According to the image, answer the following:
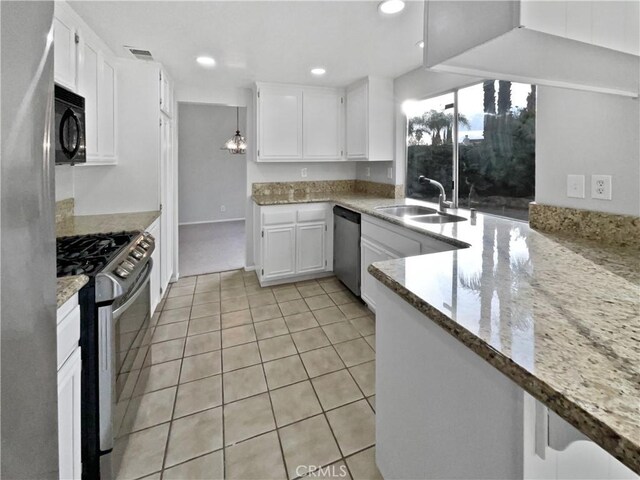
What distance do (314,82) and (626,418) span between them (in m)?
3.82

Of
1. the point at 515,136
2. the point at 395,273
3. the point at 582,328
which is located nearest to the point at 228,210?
the point at 515,136

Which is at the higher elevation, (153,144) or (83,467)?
(153,144)

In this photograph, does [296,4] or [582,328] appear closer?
[582,328]

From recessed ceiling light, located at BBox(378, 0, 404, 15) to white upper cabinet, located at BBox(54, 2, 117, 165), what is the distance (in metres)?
1.80

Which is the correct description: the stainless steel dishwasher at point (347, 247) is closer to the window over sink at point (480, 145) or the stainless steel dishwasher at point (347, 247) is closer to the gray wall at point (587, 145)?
the window over sink at point (480, 145)

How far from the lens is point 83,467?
1.27m

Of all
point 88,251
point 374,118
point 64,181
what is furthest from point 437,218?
point 64,181

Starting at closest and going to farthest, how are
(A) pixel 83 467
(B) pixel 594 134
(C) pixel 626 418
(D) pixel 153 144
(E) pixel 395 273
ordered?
(C) pixel 626 418 < (E) pixel 395 273 < (A) pixel 83 467 < (B) pixel 594 134 < (D) pixel 153 144

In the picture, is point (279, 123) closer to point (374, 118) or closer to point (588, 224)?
point (374, 118)

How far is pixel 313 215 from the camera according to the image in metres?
3.60

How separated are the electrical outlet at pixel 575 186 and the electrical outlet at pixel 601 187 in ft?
0.18

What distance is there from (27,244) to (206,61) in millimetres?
3046

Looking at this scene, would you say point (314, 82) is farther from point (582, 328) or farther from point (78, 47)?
point (582, 328)

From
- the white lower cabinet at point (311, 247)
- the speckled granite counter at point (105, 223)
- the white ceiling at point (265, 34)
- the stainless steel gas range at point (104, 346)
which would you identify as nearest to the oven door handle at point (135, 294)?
the stainless steel gas range at point (104, 346)
